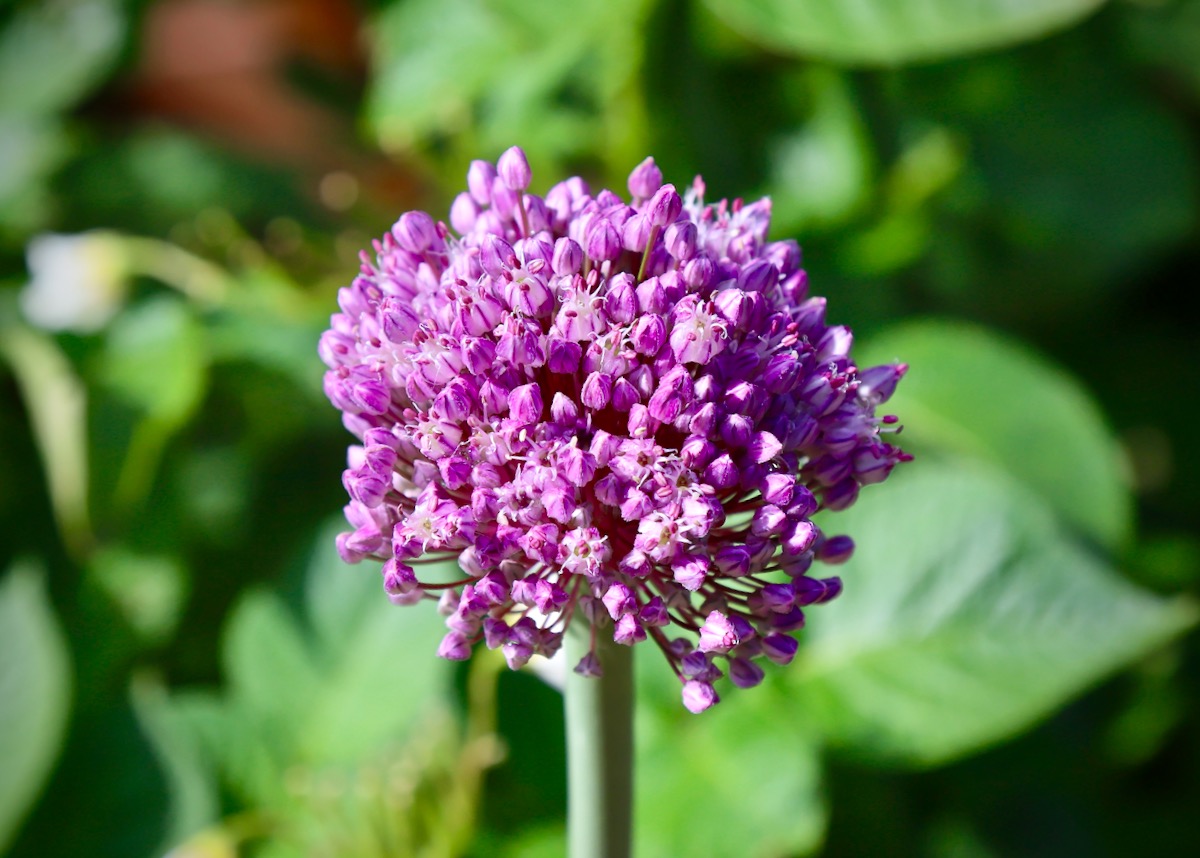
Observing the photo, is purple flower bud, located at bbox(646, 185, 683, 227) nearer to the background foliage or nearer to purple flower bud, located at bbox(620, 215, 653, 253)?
purple flower bud, located at bbox(620, 215, 653, 253)

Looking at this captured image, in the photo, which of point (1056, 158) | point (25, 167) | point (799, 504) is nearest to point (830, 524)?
point (799, 504)

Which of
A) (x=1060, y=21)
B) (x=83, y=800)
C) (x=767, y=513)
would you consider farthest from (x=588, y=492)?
(x=1060, y=21)

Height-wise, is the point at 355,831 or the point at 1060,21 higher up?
the point at 1060,21

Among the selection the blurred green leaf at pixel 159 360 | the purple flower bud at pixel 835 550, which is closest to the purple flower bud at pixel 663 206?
the purple flower bud at pixel 835 550

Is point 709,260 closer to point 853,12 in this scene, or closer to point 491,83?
point 853,12

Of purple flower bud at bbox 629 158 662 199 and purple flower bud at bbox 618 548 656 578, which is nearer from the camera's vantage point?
purple flower bud at bbox 618 548 656 578

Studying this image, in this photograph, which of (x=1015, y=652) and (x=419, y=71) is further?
(x=419, y=71)

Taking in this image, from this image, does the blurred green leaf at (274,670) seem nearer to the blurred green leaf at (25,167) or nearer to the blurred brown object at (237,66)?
the blurred green leaf at (25,167)

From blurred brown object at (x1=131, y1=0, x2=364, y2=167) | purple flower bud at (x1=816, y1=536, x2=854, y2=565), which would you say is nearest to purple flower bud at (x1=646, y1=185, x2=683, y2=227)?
purple flower bud at (x1=816, y1=536, x2=854, y2=565)
